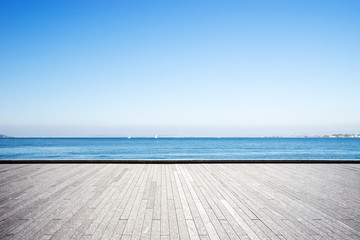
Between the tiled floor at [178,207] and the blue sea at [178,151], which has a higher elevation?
the tiled floor at [178,207]

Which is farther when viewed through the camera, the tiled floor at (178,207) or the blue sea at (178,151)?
the blue sea at (178,151)

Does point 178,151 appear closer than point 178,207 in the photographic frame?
No

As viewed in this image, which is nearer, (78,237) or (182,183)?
(78,237)

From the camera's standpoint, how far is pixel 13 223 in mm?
3064

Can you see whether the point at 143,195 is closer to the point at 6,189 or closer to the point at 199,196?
the point at 199,196

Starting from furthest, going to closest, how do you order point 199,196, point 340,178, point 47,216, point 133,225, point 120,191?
point 340,178
point 120,191
point 199,196
point 47,216
point 133,225

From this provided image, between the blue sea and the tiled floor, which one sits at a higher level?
the tiled floor

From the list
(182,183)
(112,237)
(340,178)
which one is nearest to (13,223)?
(112,237)

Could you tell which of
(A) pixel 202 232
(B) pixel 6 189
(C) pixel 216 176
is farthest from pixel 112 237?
(C) pixel 216 176

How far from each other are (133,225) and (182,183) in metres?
2.58

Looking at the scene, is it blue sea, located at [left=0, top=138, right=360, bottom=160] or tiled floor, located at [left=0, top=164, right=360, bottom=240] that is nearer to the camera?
tiled floor, located at [left=0, top=164, right=360, bottom=240]

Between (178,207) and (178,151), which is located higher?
(178,207)

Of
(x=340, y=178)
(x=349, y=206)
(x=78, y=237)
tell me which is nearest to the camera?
(x=78, y=237)

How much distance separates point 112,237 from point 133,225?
1.28ft
